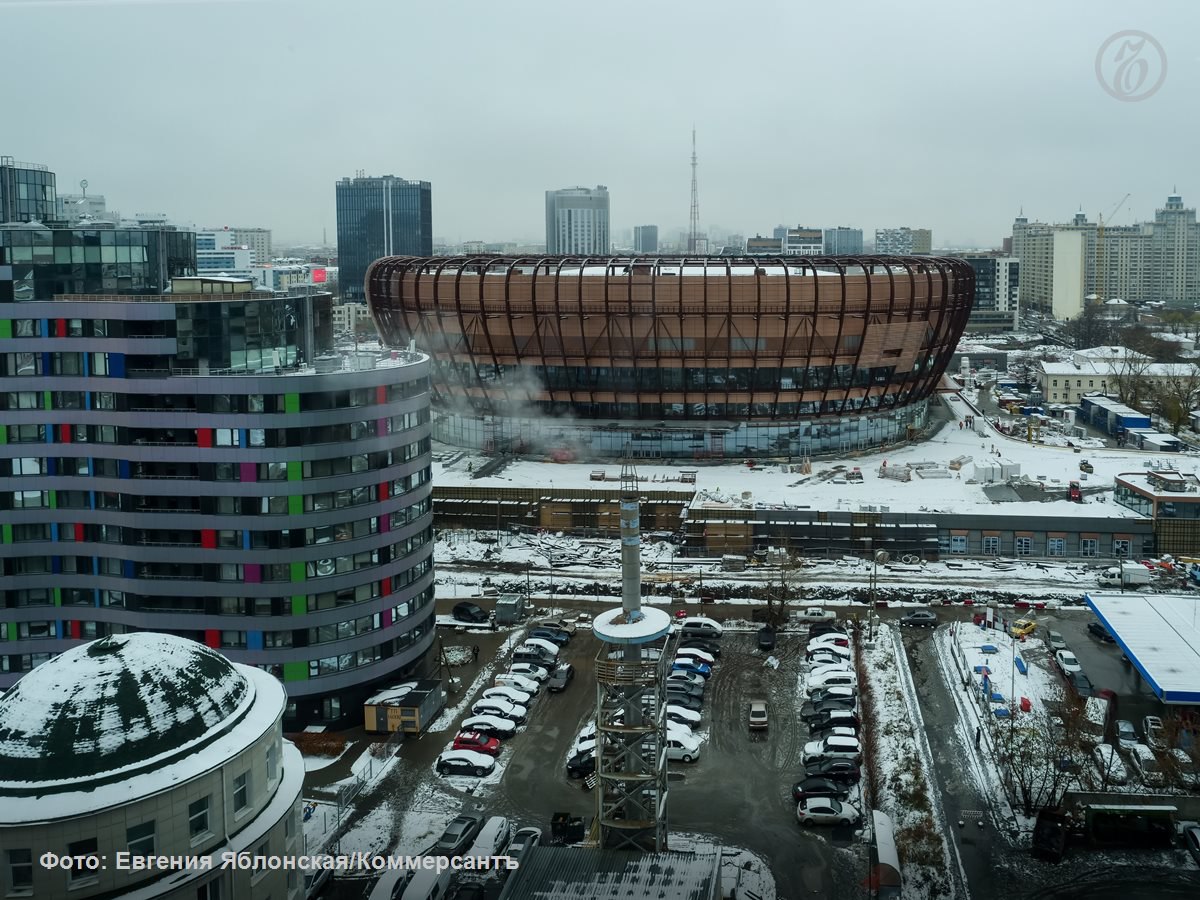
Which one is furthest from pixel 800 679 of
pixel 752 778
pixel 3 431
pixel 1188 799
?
pixel 3 431

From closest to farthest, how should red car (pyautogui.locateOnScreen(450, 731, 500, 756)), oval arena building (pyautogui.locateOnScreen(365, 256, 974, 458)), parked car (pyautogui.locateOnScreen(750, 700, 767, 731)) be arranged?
red car (pyautogui.locateOnScreen(450, 731, 500, 756)), parked car (pyautogui.locateOnScreen(750, 700, 767, 731)), oval arena building (pyautogui.locateOnScreen(365, 256, 974, 458))

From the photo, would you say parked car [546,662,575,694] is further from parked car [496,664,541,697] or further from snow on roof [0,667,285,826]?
snow on roof [0,667,285,826]

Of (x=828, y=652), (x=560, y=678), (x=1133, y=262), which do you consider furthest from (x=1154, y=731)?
(x=1133, y=262)

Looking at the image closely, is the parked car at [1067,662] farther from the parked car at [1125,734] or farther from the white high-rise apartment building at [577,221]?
the white high-rise apartment building at [577,221]

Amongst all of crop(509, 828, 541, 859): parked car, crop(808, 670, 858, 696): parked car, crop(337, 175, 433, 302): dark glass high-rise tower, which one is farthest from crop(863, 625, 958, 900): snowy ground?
crop(337, 175, 433, 302): dark glass high-rise tower

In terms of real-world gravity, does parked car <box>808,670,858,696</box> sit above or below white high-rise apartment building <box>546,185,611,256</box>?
below

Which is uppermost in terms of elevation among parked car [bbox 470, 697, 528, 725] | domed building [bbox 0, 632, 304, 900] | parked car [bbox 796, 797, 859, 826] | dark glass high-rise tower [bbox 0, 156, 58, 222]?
dark glass high-rise tower [bbox 0, 156, 58, 222]

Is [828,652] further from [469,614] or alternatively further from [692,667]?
[469,614]
